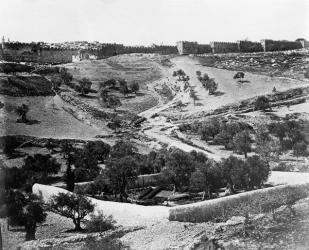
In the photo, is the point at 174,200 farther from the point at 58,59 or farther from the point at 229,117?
the point at 58,59

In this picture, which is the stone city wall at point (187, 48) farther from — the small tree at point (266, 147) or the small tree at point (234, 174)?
the small tree at point (234, 174)

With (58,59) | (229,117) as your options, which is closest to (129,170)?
(229,117)

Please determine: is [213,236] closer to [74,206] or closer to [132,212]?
[132,212]

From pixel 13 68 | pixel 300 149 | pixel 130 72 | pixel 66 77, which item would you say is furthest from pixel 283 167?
pixel 130 72

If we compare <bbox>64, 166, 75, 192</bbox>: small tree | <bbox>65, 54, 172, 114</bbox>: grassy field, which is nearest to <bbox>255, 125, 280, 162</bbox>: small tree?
<bbox>64, 166, 75, 192</bbox>: small tree

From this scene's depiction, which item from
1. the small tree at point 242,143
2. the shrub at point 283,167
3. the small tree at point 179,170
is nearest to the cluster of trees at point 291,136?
the small tree at point 242,143

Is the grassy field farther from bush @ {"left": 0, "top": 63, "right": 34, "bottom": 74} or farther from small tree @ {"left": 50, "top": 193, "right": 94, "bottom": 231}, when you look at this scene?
small tree @ {"left": 50, "top": 193, "right": 94, "bottom": 231}
